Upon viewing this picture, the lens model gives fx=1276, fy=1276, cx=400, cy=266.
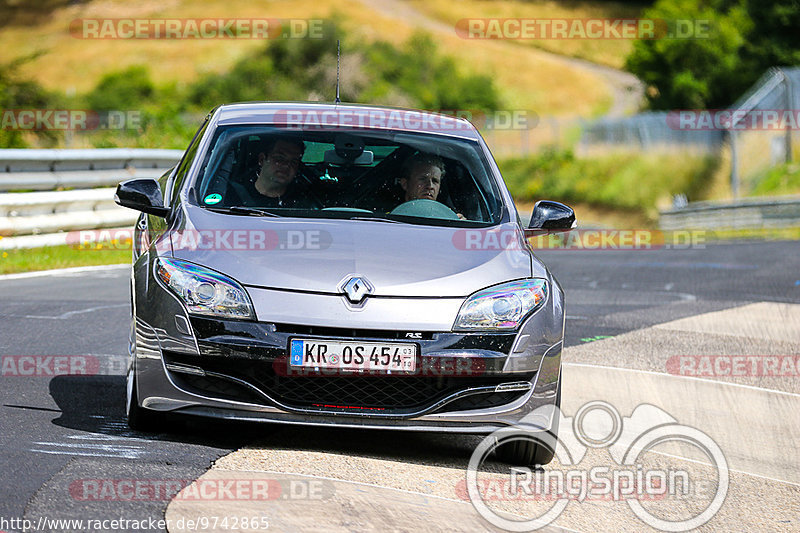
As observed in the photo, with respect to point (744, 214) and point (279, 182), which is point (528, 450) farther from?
point (744, 214)

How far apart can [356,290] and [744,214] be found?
81.5ft

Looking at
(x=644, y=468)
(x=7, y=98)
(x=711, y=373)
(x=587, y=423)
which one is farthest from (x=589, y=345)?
(x=7, y=98)

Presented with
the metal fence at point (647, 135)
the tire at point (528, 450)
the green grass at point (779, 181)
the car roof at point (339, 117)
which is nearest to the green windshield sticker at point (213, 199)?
the car roof at point (339, 117)

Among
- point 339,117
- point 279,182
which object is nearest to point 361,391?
point 279,182

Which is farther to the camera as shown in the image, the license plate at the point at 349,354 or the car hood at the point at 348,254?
the car hood at the point at 348,254

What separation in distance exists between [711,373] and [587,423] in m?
1.85

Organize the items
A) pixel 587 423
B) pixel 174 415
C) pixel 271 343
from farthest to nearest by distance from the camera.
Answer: pixel 587 423, pixel 174 415, pixel 271 343

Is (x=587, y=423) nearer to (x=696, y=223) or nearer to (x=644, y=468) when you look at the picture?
(x=644, y=468)

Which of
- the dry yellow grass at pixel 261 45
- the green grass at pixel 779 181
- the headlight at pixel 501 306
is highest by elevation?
the dry yellow grass at pixel 261 45

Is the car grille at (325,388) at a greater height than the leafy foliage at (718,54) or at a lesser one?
lesser

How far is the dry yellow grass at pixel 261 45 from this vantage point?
3767 inches

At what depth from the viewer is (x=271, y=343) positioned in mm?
5137

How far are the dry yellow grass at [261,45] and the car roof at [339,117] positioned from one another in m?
83.2

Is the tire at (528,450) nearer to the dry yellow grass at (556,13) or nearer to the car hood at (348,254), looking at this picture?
the car hood at (348,254)
